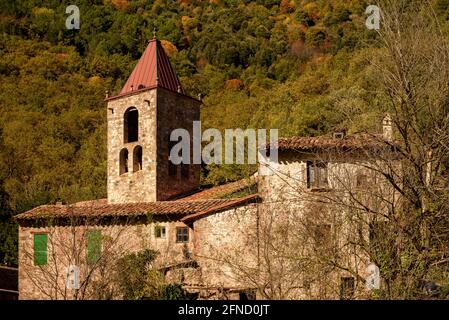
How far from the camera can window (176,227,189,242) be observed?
68.2ft

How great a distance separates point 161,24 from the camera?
195 feet

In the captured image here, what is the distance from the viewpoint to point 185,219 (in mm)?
19703

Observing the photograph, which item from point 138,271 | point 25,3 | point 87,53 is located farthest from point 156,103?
point 25,3

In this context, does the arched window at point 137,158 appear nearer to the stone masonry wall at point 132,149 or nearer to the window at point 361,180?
the stone masonry wall at point 132,149

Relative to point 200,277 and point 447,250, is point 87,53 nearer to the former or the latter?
point 200,277

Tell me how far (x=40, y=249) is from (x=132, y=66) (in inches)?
1277

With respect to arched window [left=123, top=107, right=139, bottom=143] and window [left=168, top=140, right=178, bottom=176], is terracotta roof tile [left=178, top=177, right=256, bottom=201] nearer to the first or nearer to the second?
window [left=168, top=140, right=178, bottom=176]

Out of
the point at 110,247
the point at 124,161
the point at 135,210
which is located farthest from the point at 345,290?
the point at 124,161

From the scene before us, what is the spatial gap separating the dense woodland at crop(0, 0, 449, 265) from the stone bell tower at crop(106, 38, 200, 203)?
5774 millimetres

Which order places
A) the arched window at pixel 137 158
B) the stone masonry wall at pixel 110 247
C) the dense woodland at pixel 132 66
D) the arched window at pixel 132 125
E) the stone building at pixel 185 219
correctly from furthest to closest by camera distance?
the dense woodland at pixel 132 66
the arched window at pixel 132 125
the arched window at pixel 137 158
the stone masonry wall at pixel 110 247
the stone building at pixel 185 219

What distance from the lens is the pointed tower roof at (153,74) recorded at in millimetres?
26141

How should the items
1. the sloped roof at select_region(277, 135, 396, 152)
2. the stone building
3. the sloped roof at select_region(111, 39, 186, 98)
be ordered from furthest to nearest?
the sloped roof at select_region(111, 39, 186, 98), the sloped roof at select_region(277, 135, 396, 152), the stone building

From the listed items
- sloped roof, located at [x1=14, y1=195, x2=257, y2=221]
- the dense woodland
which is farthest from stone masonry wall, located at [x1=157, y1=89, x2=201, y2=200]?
the dense woodland

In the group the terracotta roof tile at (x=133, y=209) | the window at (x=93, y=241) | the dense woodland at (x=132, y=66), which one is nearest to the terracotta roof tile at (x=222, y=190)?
the terracotta roof tile at (x=133, y=209)
